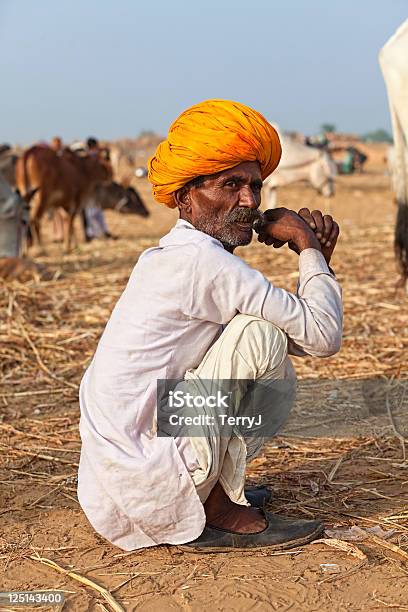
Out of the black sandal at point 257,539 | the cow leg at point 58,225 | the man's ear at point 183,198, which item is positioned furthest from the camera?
the cow leg at point 58,225

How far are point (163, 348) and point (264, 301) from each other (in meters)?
0.33

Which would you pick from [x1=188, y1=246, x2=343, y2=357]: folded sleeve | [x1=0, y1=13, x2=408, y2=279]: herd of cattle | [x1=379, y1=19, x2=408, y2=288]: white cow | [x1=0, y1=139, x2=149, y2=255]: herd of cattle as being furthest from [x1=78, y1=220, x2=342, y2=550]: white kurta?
[x1=0, y1=139, x2=149, y2=255]: herd of cattle

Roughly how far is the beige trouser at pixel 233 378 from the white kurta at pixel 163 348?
0.03 meters

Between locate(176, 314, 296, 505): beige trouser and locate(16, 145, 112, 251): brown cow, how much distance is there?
26.4 feet

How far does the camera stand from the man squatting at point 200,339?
2.36 m

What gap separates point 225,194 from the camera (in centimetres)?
252

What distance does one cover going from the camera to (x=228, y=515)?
2.54 metres

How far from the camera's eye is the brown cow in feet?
34.0

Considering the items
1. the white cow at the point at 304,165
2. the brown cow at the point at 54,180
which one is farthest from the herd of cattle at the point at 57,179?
the white cow at the point at 304,165

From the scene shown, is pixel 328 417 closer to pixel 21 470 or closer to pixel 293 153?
pixel 21 470

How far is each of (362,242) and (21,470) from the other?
267 inches

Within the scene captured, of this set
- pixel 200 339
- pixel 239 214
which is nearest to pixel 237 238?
pixel 239 214

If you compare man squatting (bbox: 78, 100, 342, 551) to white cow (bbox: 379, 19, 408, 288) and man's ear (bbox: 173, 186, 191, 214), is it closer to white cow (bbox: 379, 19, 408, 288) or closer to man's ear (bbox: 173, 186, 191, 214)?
man's ear (bbox: 173, 186, 191, 214)

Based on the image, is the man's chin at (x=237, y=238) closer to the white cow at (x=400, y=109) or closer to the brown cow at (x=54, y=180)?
the white cow at (x=400, y=109)
